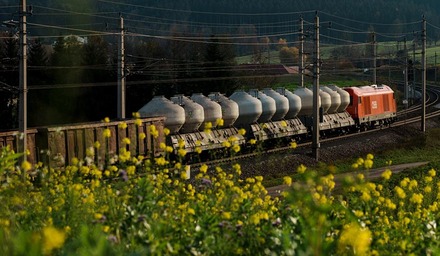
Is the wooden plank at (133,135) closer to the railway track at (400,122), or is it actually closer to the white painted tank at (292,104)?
the railway track at (400,122)

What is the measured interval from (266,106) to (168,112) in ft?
33.4

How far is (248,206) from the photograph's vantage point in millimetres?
9820

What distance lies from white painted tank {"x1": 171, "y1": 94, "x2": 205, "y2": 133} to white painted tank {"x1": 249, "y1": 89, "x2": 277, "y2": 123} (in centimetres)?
702

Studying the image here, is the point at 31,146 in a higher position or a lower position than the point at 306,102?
lower

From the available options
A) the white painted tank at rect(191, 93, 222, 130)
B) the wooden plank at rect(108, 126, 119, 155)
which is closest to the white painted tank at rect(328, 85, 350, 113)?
the white painted tank at rect(191, 93, 222, 130)

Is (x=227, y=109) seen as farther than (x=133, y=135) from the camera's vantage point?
Yes

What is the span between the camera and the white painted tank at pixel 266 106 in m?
46.6

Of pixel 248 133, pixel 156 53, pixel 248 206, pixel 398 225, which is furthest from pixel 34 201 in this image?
pixel 156 53

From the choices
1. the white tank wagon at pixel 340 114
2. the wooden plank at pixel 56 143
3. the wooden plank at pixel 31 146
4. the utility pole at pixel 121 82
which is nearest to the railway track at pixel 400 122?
the white tank wagon at pixel 340 114

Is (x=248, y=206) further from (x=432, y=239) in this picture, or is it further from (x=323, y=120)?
(x=323, y=120)

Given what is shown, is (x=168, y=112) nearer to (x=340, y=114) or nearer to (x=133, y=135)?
(x=133, y=135)

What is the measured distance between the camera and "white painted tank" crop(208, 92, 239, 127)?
42.7 meters

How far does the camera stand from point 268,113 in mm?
46781

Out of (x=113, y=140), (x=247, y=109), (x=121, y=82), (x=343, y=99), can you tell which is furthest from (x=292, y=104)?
(x=113, y=140)
